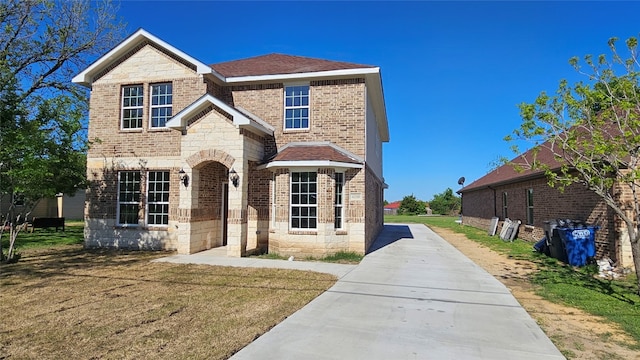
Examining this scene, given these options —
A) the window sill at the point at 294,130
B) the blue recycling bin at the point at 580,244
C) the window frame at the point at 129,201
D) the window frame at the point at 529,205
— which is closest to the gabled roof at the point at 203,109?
the window sill at the point at 294,130

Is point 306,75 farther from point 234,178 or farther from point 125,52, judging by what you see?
point 125,52

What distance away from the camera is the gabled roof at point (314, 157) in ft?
39.5

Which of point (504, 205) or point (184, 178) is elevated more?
point (184, 178)

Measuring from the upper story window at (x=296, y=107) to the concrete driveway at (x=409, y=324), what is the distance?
651 centimetres

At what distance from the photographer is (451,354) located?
476 cm

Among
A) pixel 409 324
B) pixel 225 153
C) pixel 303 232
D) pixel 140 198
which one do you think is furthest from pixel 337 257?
pixel 140 198

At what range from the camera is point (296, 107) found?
45.9 ft

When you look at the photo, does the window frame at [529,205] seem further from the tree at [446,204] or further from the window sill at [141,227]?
the tree at [446,204]

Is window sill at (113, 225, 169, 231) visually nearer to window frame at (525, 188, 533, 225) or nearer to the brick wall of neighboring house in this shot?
the brick wall of neighboring house

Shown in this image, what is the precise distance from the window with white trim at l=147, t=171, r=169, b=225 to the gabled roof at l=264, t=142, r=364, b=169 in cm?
426

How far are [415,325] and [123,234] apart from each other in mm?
12174

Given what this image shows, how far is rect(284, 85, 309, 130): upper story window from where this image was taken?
14.0 metres

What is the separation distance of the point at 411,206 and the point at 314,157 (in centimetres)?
5295

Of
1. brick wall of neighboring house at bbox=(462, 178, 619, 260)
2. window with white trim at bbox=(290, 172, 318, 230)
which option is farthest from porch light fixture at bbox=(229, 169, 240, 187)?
brick wall of neighboring house at bbox=(462, 178, 619, 260)
